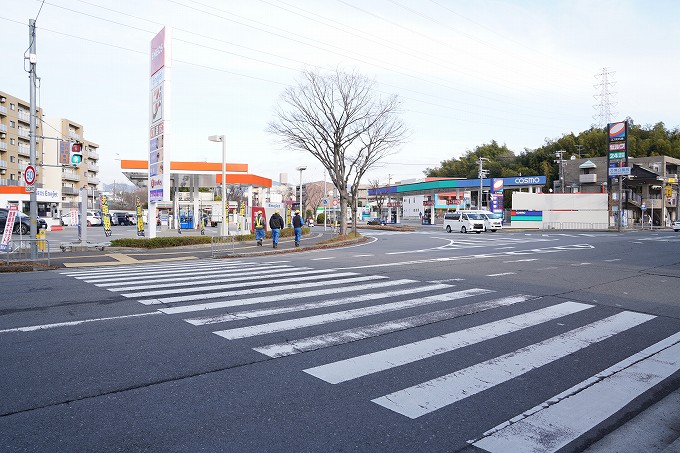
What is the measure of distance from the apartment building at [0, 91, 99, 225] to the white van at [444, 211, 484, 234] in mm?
34085

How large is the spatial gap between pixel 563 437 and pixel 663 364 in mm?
2662

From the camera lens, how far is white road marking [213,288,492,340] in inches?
254

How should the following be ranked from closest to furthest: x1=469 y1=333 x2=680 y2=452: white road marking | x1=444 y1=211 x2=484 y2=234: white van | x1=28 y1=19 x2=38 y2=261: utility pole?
x1=469 y1=333 x2=680 y2=452: white road marking, x1=28 y1=19 x2=38 y2=261: utility pole, x1=444 y1=211 x2=484 y2=234: white van

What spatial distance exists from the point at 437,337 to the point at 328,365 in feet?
6.06

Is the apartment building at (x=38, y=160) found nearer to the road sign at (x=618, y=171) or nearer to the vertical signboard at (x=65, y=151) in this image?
the vertical signboard at (x=65, y=151)

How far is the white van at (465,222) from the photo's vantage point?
4225 cm

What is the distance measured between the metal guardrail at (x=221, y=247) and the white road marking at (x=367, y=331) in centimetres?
1240

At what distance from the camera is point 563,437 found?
3.67 m

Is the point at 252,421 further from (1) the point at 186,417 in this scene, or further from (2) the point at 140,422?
(2) the point at 140,422

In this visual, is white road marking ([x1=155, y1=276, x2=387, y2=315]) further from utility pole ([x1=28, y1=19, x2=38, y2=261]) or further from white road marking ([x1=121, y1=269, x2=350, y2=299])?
utility pole ([x1=28, y1=19, x2=38, y2=261])

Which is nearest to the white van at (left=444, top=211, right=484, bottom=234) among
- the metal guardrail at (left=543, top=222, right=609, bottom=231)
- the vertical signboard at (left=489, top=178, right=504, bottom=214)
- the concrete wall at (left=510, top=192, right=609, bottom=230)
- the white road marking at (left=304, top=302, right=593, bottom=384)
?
the vertical signboard at (left=489, top=178, right=504, bottom=214)

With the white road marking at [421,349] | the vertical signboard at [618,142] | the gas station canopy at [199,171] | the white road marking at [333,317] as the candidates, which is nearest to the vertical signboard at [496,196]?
the vertical signboard at [618,142]

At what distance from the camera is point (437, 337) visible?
20.8 ft

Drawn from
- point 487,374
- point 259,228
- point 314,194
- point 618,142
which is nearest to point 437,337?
point 487,374
